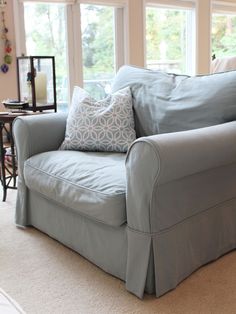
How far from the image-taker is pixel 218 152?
1.73 meters

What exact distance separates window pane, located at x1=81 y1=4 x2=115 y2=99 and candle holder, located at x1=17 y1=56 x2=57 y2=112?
5.78 ft

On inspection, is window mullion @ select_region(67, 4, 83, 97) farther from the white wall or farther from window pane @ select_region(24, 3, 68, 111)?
the white wall

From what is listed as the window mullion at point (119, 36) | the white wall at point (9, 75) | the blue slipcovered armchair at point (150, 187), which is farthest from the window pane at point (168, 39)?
the blue slipcovered armchair at point (150, 187)

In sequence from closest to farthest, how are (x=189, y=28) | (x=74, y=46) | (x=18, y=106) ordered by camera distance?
(x=18, y=106), (x=74, y=46), (x=189, y=28)

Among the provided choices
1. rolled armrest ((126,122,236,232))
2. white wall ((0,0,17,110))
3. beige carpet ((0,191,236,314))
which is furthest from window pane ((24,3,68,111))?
rolled armrest ((126,122,236,232))

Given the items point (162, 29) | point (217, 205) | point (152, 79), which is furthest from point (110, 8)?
point (217, 205)

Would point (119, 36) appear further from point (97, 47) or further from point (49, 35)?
point (49, 35)

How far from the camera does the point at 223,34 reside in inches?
268

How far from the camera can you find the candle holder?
3.03 m

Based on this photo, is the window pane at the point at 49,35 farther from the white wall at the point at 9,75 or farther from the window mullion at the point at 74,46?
the white wall at the point at 9,75

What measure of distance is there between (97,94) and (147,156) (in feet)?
12.1

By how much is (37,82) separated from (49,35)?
177 centimetres

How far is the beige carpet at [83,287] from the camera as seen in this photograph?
63.4 inches

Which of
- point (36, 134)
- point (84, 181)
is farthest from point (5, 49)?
point (84, 181)
